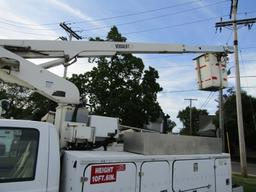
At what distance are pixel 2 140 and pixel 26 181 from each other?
50 centimetres

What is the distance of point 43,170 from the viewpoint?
3926 millimetres

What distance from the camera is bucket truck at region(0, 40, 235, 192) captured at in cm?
387

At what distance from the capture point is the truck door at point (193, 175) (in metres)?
5.12

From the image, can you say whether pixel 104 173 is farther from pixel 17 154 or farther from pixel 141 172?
pixel 17 154

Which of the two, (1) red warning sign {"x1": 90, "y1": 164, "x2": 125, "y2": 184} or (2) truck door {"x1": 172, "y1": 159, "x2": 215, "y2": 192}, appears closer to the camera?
(1) red warning sign {"x1": 90, "y1": 164, "x2": 125, "y2": 184}

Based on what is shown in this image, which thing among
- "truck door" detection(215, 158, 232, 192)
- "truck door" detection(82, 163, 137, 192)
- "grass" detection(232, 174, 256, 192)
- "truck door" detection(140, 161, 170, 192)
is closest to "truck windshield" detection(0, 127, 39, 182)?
"truck door" detection(82, 163, 137, 192)

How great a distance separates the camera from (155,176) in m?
4.78

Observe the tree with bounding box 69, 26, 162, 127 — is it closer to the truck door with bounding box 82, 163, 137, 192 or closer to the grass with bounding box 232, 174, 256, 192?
the grass with bounding box 232, 174, 256, 192

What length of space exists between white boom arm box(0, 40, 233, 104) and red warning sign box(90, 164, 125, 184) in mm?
1622

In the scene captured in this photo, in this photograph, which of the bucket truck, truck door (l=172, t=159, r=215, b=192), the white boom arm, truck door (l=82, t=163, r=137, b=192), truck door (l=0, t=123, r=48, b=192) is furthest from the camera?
the white boom arm

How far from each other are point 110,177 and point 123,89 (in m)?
24.3

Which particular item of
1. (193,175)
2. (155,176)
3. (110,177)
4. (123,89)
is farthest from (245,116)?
(110,177)

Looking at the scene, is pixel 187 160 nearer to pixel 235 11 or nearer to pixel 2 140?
pixel 2 140

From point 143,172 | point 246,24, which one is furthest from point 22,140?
point 246,24
